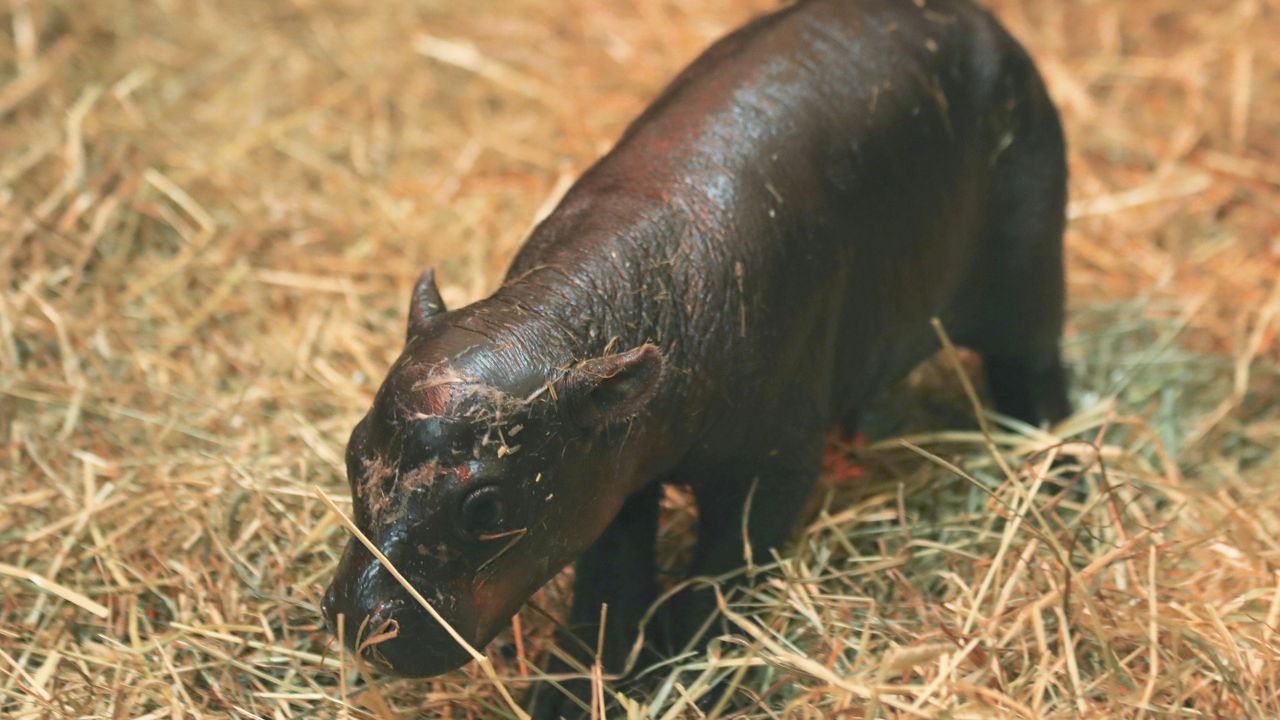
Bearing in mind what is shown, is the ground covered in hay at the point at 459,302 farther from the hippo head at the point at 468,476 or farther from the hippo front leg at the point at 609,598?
the hippo head at the point at 468,476

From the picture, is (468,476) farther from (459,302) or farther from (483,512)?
(459,302)

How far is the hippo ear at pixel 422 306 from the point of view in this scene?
294 centimetres

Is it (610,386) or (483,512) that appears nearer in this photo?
(483,512)

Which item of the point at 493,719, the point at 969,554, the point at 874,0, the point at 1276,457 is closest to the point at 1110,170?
the point at 1276,457

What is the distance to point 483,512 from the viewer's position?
8.91 feet

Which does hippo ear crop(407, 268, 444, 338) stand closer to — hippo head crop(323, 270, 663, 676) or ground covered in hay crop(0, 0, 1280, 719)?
hippo head crop(323, 270, 663, 676)

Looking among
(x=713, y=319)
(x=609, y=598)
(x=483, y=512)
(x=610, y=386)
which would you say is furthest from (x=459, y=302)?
(x=483, y=512)

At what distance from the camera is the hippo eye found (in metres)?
2.69

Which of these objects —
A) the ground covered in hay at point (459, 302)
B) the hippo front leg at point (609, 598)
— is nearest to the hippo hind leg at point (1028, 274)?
the ground covered in hay at point (459, 302)

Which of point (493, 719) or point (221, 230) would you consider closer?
point (493, 719)

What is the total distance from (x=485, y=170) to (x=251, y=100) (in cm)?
103

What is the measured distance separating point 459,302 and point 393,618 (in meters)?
1.89

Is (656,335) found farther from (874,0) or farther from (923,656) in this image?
(874,0)

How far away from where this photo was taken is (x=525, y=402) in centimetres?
273
